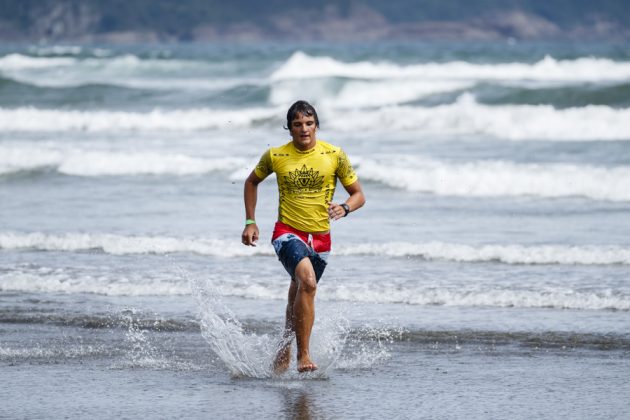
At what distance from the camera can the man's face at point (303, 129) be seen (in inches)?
262

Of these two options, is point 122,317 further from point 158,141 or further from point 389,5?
point 389,5

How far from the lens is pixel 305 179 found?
6.75 metres

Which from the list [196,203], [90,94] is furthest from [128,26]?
[196,203]

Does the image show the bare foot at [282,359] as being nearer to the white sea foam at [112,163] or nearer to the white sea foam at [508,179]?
the white sea foam at [508,179]

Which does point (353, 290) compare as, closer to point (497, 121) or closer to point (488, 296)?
point (488, 296)

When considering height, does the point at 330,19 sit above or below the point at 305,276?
above

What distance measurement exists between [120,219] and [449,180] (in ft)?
16.1

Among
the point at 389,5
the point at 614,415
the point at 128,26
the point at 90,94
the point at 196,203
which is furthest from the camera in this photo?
the point at 389,5

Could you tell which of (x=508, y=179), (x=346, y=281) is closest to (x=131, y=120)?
(x=508, y=179)

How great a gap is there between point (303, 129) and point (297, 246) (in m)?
0.67

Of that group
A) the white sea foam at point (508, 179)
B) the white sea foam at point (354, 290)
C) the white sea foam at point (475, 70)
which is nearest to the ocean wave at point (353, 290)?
the white sea foam at point (354, 290)

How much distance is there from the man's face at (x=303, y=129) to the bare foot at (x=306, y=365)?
1.23 m

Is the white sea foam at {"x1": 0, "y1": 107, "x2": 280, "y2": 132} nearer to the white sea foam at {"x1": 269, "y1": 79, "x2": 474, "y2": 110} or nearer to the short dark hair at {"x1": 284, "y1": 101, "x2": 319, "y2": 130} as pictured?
the white sea foam at {"x1": 269, "y1": 79, "x2": 474, "y2": 110}

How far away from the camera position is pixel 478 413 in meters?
6.04
